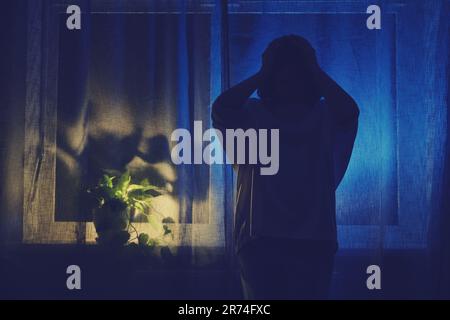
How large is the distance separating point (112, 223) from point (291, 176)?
1.97ft

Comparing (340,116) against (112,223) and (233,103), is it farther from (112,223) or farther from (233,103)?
(112,223)

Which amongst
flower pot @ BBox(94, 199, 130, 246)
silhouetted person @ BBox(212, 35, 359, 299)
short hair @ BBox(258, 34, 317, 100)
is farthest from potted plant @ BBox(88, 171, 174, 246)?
short hair @ BBox(258, 34, 317, 100)

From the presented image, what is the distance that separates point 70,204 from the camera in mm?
1748

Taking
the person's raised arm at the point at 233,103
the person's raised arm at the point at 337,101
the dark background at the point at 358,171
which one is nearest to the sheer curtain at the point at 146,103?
the dark background at the point at 358,171

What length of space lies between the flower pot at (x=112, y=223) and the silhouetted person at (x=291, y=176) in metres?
0.43

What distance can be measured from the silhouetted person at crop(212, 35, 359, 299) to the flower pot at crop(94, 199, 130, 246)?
43 cm

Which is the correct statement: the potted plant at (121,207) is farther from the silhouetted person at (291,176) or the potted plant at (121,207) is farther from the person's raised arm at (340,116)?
the person's raised arm at (340,116)

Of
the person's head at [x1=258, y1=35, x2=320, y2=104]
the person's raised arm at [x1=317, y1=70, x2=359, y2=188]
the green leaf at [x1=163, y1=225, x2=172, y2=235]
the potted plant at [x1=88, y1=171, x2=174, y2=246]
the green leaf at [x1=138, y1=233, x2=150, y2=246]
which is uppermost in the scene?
the person's head at [x1=258, y1=35, x2=320, y2=104]

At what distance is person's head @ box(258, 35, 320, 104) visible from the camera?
1.44 metres

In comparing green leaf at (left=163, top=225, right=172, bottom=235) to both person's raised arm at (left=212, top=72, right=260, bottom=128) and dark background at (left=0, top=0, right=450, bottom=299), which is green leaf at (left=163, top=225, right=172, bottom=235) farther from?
person's raised arm at (left=212, top=72, right=260, bottom=128)

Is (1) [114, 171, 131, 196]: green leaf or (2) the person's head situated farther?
(1) [114, 171, 131, 196]: green leaf

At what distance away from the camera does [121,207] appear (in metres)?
1.67

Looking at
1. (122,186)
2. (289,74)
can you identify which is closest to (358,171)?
(289,74)

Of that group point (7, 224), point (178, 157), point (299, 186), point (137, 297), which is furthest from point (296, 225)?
point (7, 224)
